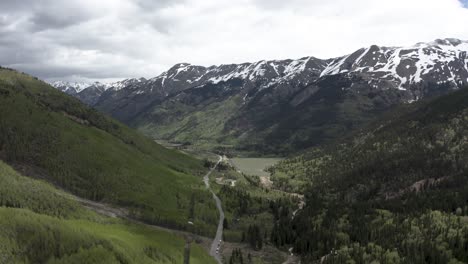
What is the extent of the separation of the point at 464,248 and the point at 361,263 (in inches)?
1834

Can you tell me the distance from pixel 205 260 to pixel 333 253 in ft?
180

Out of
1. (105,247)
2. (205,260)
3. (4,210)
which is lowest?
(205,260)

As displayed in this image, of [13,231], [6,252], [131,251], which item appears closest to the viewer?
[6,252]

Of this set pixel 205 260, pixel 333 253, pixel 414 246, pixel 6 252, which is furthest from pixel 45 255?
pixel 414 246

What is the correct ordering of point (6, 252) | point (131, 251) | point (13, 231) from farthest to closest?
point (131, 251) → point (13, 231) → point (6, 252)

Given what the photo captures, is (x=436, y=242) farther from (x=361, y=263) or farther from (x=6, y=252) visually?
(x=6, y=252)

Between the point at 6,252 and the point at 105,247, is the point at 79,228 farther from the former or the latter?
the point at 6,252

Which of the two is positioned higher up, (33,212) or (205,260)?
(33,212)

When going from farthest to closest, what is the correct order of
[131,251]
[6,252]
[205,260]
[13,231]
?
[205,260], [131,251], [13,231], [6,252]

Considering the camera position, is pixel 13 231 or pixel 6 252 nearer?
pixel 6 252

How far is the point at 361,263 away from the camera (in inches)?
7274

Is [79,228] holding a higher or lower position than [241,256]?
higher

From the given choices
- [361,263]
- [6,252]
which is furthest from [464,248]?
[6,252]

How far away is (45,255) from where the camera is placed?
552ft
